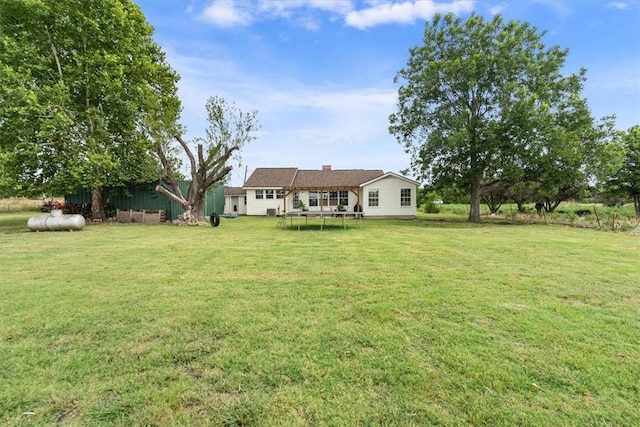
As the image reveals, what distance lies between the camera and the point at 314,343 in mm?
2848

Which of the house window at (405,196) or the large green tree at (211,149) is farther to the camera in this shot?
the house window at (405,196)

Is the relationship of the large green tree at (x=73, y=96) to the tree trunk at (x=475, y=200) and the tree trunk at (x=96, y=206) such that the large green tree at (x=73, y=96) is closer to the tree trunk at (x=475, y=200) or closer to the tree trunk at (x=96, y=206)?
the tree trunk at (x=96, y=206)

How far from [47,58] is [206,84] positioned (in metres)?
6.60

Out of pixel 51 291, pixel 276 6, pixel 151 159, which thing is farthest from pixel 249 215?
pixel 51 291

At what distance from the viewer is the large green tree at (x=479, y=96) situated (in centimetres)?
1614

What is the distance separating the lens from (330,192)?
24281 millimetres

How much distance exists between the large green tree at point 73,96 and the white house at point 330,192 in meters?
9.53

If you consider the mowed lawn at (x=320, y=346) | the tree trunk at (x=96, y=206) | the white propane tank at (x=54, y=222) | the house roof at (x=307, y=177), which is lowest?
the mowed lawn at (x=320, y=346)

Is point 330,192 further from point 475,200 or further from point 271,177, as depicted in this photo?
point 475,200

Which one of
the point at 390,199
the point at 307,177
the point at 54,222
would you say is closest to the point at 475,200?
the point at 390,199

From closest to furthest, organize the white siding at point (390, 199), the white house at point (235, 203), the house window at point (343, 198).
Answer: the white siding at point (390, 199) → the house window at point (343, 198) → the white house at point (235, 203)

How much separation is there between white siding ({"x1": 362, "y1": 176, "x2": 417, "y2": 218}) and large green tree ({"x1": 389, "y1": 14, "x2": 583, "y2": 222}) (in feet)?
→ 9.79

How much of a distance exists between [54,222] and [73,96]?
6.57 meters

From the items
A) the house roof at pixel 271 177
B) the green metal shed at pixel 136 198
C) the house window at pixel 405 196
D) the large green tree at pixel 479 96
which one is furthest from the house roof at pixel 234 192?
the large green tree at pixel 479 96
